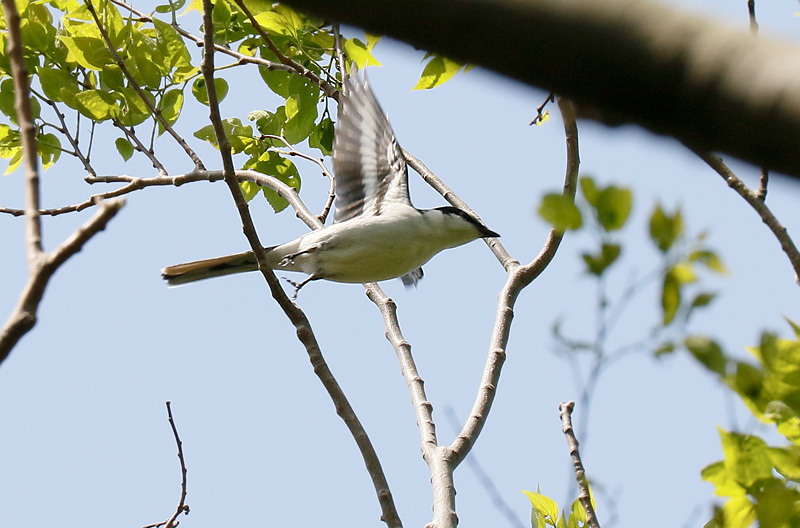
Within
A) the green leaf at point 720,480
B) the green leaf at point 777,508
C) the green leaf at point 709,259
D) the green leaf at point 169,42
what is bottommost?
the green leaf at point 777,508

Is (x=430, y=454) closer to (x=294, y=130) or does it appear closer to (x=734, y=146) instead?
(x=294, y=130)

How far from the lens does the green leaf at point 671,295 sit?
1.37 metres

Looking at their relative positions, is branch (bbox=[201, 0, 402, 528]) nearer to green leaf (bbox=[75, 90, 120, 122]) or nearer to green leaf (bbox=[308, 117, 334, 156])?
green leaf (bbox=[75, 90, 120, 122])

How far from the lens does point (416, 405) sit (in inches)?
140

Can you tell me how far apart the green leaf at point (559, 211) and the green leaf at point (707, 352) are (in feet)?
0.87

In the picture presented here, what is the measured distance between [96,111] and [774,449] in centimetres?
348

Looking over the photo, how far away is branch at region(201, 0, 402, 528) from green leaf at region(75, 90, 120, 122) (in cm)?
133

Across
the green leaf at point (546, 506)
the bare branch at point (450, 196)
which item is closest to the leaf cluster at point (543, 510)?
the green leaf at point (546, 506)

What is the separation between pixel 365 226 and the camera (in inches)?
191

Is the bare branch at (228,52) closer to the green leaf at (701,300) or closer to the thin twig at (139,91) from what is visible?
the thin twig at (139,91)

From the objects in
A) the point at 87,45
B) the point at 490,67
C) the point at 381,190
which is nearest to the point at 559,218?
the point at 490,67

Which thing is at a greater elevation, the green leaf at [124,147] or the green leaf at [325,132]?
the green leaf at [325,132]

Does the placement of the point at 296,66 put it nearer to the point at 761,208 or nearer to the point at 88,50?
the point at 88,50

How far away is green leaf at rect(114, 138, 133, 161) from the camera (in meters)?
4.43
